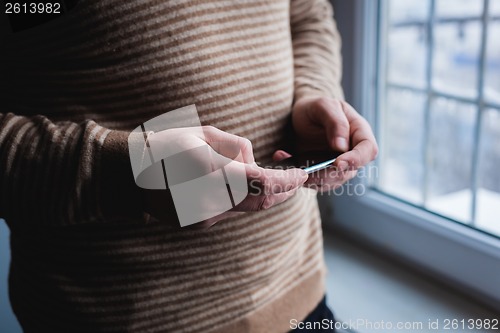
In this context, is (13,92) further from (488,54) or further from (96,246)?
(488,54)

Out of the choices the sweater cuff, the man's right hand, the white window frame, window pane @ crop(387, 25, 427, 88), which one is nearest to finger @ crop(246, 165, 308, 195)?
the man's right hand

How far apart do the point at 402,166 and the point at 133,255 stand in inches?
27.5

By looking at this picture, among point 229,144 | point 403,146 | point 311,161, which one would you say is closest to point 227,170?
point 229,144

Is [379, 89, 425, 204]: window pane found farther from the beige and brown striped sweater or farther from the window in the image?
the beige and brown striped sweater

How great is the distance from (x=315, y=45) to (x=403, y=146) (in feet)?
1.34

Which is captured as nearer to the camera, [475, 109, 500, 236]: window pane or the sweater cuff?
the sweater cuff

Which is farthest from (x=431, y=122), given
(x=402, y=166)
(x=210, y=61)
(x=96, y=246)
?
(x=96, y=246)

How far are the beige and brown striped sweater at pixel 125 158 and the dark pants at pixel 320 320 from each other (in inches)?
3.6

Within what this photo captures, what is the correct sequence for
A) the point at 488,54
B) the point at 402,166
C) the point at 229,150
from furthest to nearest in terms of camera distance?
the point at 402,166 → the point at 488,54 → the point at 229,150

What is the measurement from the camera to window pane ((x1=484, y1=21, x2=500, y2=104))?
78 cm

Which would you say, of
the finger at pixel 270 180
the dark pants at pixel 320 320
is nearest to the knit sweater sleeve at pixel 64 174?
the finger at pixel 270 180

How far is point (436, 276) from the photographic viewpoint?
2.99 feet

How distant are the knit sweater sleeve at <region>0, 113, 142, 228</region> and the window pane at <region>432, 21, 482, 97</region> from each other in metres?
0.65

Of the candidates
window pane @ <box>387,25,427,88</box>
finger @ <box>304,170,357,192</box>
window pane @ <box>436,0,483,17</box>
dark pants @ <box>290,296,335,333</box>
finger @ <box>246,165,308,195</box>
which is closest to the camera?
finger @ <box>246,165,308,195</box>
